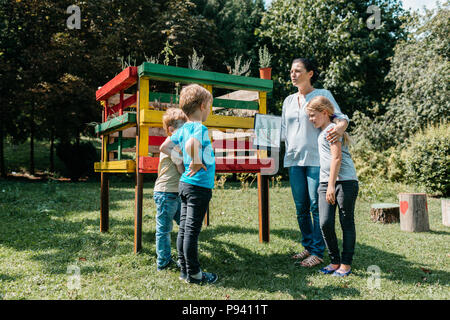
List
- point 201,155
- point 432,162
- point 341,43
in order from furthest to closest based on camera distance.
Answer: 1. point 341,43
2. point 432,162
3. point 201,155

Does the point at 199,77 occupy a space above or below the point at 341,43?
below

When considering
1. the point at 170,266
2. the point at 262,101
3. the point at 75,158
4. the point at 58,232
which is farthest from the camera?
the point at 75,158

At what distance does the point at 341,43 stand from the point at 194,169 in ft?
53.2

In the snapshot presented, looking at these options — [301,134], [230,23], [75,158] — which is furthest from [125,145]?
[230,23]

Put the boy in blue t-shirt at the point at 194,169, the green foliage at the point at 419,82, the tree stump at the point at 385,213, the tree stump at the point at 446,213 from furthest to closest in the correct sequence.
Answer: the green foliage at the point at 419,82
the tree stump at the point at 385,213
the tree stump at the point at 446,213
the boy in blue t-shirt at the point at 194,169

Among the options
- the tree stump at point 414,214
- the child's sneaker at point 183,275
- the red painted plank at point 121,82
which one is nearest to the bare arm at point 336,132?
the child's sneaker at point 183,275

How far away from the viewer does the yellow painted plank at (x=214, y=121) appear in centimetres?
350

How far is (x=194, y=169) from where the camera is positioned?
2818mm

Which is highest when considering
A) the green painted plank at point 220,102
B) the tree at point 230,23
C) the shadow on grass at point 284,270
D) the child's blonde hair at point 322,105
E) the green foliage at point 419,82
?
the tree at point 230,23

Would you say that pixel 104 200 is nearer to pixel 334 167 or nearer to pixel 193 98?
pixel 193 98

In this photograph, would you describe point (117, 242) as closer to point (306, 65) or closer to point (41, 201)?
point (306, 65)

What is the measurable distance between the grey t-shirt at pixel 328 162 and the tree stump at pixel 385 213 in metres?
3.68

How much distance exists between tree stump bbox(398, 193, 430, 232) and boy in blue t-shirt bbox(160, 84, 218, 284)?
421 centimetres

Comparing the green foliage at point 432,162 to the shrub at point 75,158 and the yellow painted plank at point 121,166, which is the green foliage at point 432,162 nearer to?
the yellow painted plank at point 121,166
